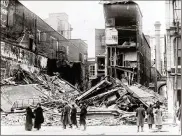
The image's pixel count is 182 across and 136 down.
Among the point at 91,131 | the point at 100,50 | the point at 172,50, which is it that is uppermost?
the point at 100,50

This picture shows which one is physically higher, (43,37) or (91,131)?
(43,37)

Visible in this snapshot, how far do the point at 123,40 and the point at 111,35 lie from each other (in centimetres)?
206

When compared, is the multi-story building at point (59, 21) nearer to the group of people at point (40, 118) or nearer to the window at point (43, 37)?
the window at point (43, 37)

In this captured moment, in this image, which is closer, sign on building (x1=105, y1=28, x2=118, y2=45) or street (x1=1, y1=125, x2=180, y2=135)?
street (x1=1, y1=125, x2=180, y2=135)

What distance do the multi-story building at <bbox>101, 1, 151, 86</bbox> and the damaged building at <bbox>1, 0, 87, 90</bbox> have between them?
289 inches

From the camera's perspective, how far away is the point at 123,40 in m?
33.8

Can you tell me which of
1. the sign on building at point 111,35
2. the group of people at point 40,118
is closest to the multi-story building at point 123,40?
the sign on building at point 111,35

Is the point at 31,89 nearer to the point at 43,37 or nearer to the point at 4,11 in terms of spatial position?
the point at 4,11

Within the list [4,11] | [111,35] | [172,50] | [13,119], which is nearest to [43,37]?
[111,35]

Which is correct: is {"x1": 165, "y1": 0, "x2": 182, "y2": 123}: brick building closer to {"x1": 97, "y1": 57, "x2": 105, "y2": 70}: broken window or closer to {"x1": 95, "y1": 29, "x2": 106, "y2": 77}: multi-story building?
{"x1": 95, "y1": 29, "x2": 106, "y2": 77}: multi-story building

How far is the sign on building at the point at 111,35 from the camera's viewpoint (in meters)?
32.3

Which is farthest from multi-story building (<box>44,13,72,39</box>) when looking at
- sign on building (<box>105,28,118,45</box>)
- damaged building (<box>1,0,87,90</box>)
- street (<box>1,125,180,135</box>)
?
street (<box>1,125,180,135</box>)

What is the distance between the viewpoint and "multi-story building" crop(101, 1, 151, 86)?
32344 millimetres

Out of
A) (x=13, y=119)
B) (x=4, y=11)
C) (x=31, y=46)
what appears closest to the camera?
(x=13, y=119)
